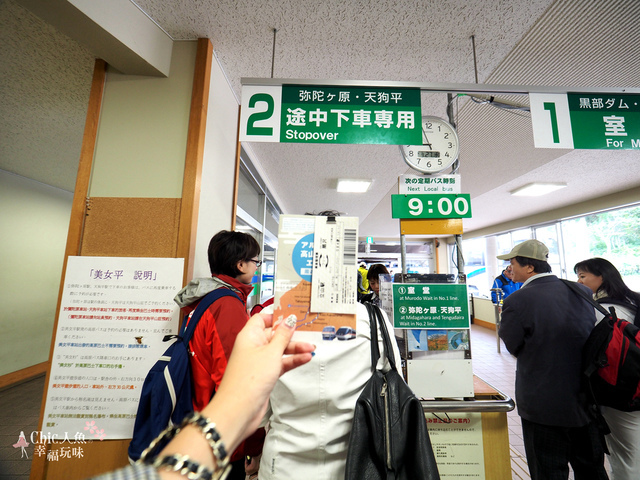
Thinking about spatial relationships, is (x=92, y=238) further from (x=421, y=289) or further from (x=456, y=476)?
(x=456, y=476)

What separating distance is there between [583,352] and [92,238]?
8.92ft

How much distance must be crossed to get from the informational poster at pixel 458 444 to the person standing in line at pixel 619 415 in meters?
0.95

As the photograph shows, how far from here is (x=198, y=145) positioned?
4.93ft

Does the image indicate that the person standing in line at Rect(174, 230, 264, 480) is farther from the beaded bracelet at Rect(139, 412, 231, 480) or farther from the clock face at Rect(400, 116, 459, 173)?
the clock face at Rect(400, 116, 459, 173)

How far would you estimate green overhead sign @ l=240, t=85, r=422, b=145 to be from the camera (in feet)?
4.89

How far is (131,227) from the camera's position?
4.80ft

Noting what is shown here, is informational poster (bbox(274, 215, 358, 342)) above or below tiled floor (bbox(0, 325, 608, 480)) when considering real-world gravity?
above

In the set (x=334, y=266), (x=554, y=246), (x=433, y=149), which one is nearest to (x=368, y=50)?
(x=433, y=149)

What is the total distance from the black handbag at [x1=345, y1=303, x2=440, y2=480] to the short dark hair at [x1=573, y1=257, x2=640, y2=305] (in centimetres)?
187

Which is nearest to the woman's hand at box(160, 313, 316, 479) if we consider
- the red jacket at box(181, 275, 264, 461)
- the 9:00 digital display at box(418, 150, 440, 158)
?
the red jacket at box(181, 275, 264, 461)

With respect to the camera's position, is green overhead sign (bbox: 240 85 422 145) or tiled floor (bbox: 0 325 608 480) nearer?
green overhead sign (bbox: 240 85 422 145)

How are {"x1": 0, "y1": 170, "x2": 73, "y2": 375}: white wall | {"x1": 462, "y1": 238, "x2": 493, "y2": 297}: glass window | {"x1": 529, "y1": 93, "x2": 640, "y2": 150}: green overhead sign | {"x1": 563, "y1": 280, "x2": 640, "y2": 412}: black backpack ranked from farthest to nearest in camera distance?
{"x1": 462, "y1": 238, "x2": 493, "y2": 297}: glass window < {"x1": 0, "y1": 170, "x2": 73, "y2": 375}: white wall < {"x1": 529, "y1": 93, "x2": 640, "y2": 150}: green overhead sign < {"x1": 563, "y1": 280, "x2": 640, "y2": 412}: black backpack

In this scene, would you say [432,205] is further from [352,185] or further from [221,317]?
[352,185]

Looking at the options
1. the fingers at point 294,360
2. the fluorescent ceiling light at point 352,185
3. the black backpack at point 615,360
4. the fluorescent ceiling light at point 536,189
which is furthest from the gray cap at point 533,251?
the fluorescent ceiling light at point 536,189
